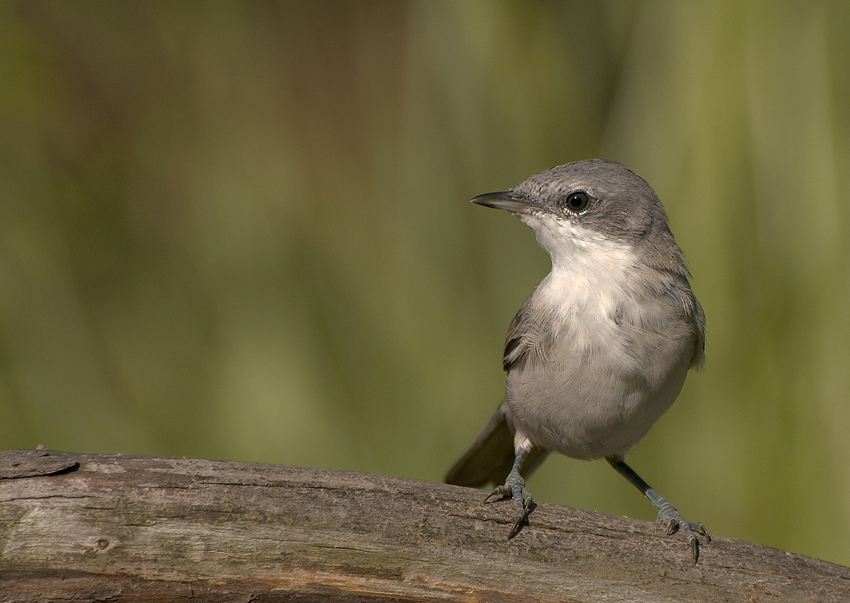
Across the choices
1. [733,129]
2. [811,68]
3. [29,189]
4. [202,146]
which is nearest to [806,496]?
[733,129]

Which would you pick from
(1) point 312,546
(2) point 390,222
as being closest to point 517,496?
(1) point 312,546

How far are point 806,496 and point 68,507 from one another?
3.45 meters

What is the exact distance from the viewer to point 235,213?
4.34 metres

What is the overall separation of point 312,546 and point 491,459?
1.44 meters

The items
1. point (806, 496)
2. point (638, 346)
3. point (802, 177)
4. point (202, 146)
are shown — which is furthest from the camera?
point (202, 146)

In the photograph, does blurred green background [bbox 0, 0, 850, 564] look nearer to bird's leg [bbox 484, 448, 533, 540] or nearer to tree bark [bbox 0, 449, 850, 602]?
bird's leg [bbox 484, 448, 533, 540]

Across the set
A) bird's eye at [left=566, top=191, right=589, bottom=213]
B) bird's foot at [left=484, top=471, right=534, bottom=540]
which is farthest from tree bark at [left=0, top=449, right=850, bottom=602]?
bird's eye at [left=566, top=191, right=589, bottom=213]

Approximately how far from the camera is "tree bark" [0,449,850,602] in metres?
1.96

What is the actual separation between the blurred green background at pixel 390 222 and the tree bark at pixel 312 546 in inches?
67.1

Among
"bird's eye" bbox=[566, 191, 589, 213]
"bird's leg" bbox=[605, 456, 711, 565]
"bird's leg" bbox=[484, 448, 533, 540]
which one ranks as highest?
"bird's eye" bbox=[566, 191, 589, 213]

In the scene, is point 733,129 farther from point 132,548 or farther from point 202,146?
point 132,548

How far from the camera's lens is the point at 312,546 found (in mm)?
2115

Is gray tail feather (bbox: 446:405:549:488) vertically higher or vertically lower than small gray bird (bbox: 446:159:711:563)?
lower

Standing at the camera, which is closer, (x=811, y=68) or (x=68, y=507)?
(x=68, y=507)
